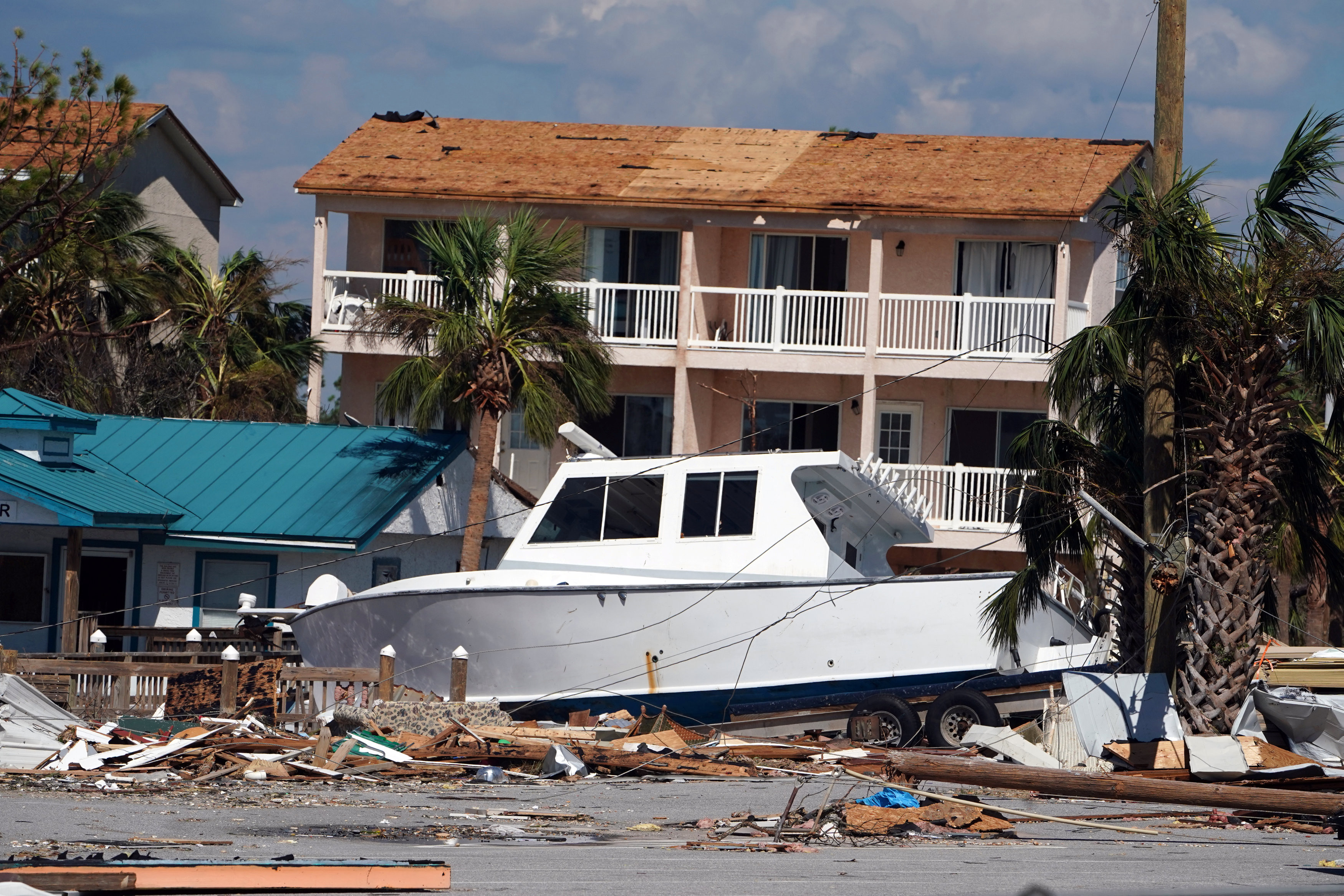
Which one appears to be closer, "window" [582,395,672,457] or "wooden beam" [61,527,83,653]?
"wooden beam" [61,527,83,653]

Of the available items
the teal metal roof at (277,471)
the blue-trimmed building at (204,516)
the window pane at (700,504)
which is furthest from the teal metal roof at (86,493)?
the window pane at (700,504)

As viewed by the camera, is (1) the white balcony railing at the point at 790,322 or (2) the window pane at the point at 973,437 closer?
(1) the white balcony railing at the point at 790,322

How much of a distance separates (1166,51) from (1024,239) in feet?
38.2

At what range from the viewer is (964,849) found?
360 inches

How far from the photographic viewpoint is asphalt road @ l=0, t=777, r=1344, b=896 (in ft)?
25.2

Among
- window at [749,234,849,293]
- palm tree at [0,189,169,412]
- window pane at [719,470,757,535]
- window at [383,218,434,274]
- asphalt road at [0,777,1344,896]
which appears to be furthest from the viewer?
window at [383,218,434,274]

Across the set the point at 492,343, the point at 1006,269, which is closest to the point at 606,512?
the point at 492,343

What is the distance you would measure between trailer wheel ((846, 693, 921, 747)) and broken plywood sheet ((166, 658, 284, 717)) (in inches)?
221

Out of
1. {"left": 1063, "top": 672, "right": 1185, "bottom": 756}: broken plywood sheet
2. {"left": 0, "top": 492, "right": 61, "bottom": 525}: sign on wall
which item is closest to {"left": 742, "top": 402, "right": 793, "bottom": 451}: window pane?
{"left": 0, "top": 492, "right": 61, "bottom": 525}: sign on wall

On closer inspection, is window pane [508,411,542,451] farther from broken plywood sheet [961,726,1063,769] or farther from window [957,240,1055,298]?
broken plywood sheet [961,726,1063,769]

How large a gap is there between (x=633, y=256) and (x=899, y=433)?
5.37 metres

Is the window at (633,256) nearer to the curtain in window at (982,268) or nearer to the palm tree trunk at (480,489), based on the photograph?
the curtain in window at (982,268)

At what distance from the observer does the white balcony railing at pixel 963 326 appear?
81.6 feet

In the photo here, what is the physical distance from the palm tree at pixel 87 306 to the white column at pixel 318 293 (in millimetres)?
2955
